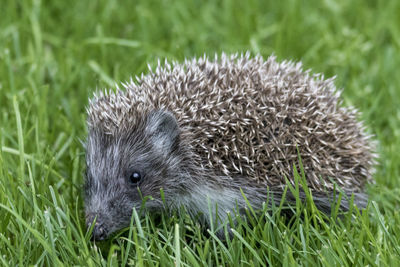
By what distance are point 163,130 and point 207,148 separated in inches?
14.5

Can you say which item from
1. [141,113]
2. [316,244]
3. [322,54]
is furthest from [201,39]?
[316,244]

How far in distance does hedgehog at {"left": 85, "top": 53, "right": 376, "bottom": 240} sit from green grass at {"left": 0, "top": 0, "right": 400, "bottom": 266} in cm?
22

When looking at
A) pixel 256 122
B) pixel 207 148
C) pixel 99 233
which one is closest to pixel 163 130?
pixel 207 148

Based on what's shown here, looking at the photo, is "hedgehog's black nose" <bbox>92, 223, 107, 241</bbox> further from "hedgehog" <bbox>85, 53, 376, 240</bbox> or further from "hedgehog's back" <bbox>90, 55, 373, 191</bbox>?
"hedgehog's back" <bbox>90, 55, 373, 191</bbox>

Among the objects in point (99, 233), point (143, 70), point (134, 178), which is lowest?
point (99, 233)

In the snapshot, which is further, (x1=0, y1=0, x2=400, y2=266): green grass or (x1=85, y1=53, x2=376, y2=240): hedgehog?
(x1=85, y1=53, x2=376, y2=240): hedgehog

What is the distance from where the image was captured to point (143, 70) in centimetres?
601

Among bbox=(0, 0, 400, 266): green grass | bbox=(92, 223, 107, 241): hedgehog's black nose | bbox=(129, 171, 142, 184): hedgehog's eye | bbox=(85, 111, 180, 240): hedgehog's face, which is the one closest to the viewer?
bbox=(0, 0, 400, 266): green grass

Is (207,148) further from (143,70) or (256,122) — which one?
(143,70)

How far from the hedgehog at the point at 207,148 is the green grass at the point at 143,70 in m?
0.22

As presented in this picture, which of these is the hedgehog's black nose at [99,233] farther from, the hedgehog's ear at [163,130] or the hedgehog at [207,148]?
the hedgehog's ear at [163,130]

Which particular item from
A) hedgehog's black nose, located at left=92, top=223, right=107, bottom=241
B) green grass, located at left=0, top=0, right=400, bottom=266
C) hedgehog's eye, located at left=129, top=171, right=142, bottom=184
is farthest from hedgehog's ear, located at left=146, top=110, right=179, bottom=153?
hedgehog's black nose, located at left=92, top=223, right=107, bottom=241

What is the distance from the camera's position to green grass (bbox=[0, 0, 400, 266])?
3.73 metres

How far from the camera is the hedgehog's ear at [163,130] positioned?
14.1ft
